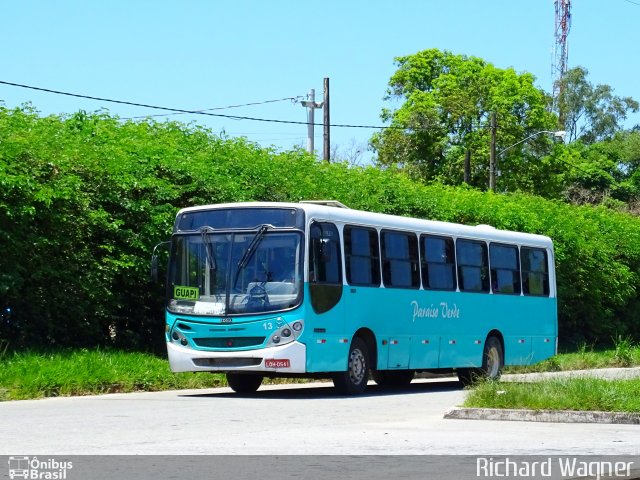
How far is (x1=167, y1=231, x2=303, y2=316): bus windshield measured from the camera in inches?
754

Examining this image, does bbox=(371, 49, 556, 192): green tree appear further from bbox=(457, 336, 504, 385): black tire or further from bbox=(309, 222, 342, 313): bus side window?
bbox=(309, 222, 342, 313): bus side window

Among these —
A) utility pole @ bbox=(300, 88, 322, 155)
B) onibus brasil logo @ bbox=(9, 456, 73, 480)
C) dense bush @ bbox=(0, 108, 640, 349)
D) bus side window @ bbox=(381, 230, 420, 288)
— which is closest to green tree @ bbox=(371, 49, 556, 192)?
utility pole @ bbox=(300, 88, 322, 155)

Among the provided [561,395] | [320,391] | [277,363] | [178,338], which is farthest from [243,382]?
[561,395]

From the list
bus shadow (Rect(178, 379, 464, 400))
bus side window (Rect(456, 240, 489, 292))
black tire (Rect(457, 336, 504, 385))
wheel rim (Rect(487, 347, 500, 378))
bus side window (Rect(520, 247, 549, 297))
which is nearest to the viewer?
bus shadow (Rect(178, 379, 464, 400))

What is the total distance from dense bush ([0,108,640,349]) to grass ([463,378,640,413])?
26.9 ft

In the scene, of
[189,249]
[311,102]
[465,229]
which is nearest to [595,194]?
[311,102]

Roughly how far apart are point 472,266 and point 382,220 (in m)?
3.58

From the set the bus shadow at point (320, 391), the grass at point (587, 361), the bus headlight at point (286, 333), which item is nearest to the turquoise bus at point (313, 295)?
the bus headlight at point (286, 333)

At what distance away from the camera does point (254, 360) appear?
1903 centimetres

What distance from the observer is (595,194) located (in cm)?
9319

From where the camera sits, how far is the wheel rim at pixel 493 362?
2485 centimetres

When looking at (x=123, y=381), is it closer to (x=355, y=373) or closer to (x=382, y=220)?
(x=355, y=373)

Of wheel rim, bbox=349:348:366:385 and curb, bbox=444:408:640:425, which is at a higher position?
wheel rim, bbox=349:348:366:385

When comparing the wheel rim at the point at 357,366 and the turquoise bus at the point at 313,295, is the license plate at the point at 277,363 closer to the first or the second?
the turquoise bus at the point at 313,295
